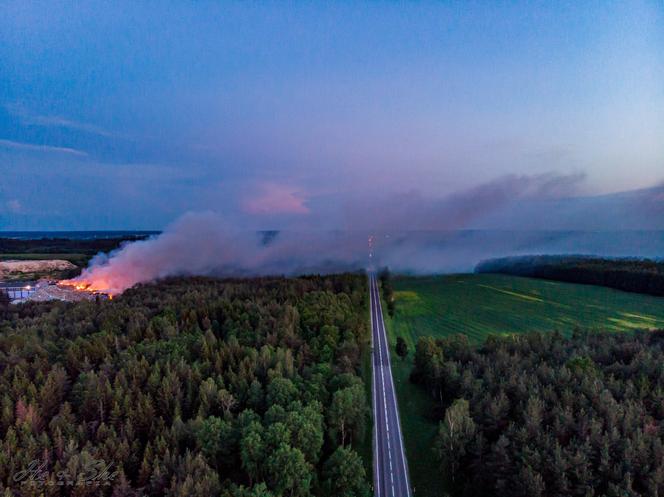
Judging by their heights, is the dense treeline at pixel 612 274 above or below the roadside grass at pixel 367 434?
above

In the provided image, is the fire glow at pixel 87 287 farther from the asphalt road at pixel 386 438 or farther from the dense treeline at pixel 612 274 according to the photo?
the dense treeline at pixel 612 274

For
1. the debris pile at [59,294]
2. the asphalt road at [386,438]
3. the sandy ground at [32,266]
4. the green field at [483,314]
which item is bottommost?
the asphalt road at [386,438]

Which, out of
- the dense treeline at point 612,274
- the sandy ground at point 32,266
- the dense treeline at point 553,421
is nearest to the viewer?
the dense treeline at point 553,421

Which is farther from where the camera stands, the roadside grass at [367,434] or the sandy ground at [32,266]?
the sandy ground at [32,266]

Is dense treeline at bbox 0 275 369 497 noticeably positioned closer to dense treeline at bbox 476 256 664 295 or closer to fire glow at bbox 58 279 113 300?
fire glow at bbox 58 279 113 300

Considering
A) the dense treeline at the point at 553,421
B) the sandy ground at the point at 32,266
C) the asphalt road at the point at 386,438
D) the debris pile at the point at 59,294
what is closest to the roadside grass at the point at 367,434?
the asphalt road at the point at 386,438

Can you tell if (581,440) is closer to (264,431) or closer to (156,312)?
(264,431)

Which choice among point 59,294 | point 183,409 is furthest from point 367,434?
point 59,294

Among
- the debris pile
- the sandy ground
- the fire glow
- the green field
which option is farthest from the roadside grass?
the sandy ground
